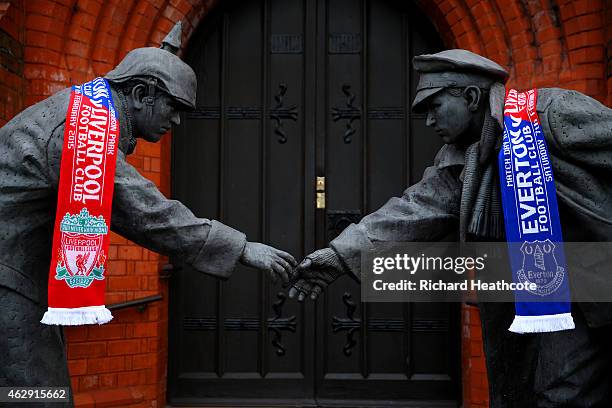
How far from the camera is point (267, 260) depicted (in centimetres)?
317

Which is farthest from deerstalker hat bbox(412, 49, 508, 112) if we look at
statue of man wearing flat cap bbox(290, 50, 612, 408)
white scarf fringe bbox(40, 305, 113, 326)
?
white scarf fringe bbox(40, 305, 113, 326)

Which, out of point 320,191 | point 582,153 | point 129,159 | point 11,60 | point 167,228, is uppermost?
point 11,60

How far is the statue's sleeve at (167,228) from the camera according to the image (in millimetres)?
→ 2998

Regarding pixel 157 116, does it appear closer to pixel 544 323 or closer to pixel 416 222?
pixel 416 222

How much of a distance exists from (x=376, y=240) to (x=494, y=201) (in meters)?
0.60

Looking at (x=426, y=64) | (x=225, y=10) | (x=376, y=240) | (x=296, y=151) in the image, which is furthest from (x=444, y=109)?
(x=225, y=10)

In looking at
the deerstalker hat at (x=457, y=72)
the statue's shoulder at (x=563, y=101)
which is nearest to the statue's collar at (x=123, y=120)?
the deerstalker hat at (x=457, y=72)

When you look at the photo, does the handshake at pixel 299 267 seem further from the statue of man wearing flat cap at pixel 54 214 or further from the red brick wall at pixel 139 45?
the red brick wall at pixel 139 45

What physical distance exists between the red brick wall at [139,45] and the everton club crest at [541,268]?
2.29 m

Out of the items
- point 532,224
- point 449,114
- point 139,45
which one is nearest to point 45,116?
point 449,114

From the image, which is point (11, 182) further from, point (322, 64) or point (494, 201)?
point (322, 64)

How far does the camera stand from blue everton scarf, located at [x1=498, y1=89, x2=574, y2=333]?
2.82 metres

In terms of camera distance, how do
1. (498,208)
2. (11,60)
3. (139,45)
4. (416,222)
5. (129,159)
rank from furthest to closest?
(139,45), (129,159), (11,60), (416,222), (498,208)

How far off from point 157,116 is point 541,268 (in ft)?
5.27
